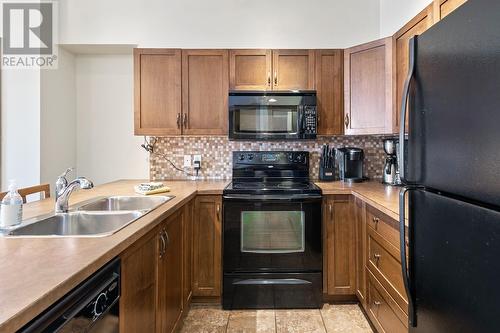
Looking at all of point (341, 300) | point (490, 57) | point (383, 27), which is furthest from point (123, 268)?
point (383, 27)

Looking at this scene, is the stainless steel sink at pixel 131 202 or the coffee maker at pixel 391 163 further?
the coffee maker at pixel 391 163

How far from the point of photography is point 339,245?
2.26m

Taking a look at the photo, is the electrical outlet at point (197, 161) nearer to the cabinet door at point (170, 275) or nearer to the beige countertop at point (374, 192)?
the cabinet door at point (170, 275)

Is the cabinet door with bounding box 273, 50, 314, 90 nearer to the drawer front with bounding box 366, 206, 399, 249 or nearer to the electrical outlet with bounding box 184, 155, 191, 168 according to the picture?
the electrical outlet with bounding box 184, 155, 191, 168

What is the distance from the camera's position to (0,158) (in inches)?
102

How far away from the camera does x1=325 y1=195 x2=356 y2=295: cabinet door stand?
7.41 ft

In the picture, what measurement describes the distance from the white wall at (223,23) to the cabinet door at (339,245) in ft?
4.99

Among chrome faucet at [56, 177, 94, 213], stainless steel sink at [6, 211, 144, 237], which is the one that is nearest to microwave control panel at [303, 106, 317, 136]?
stainless steel sink at [6, 211, 144, 237]

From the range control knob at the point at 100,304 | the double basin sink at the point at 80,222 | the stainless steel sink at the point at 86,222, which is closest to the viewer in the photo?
the range control knob at the point at 100,304

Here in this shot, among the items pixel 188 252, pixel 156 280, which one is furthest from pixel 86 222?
pixel 188 252

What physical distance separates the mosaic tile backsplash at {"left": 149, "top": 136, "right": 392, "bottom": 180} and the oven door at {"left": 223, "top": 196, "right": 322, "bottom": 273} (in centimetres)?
70

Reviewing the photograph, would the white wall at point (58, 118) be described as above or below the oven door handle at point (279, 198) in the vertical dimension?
above

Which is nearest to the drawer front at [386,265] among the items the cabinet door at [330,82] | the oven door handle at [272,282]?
the oven door handle at [272,282]

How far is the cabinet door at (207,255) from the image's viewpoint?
2.26 meters
